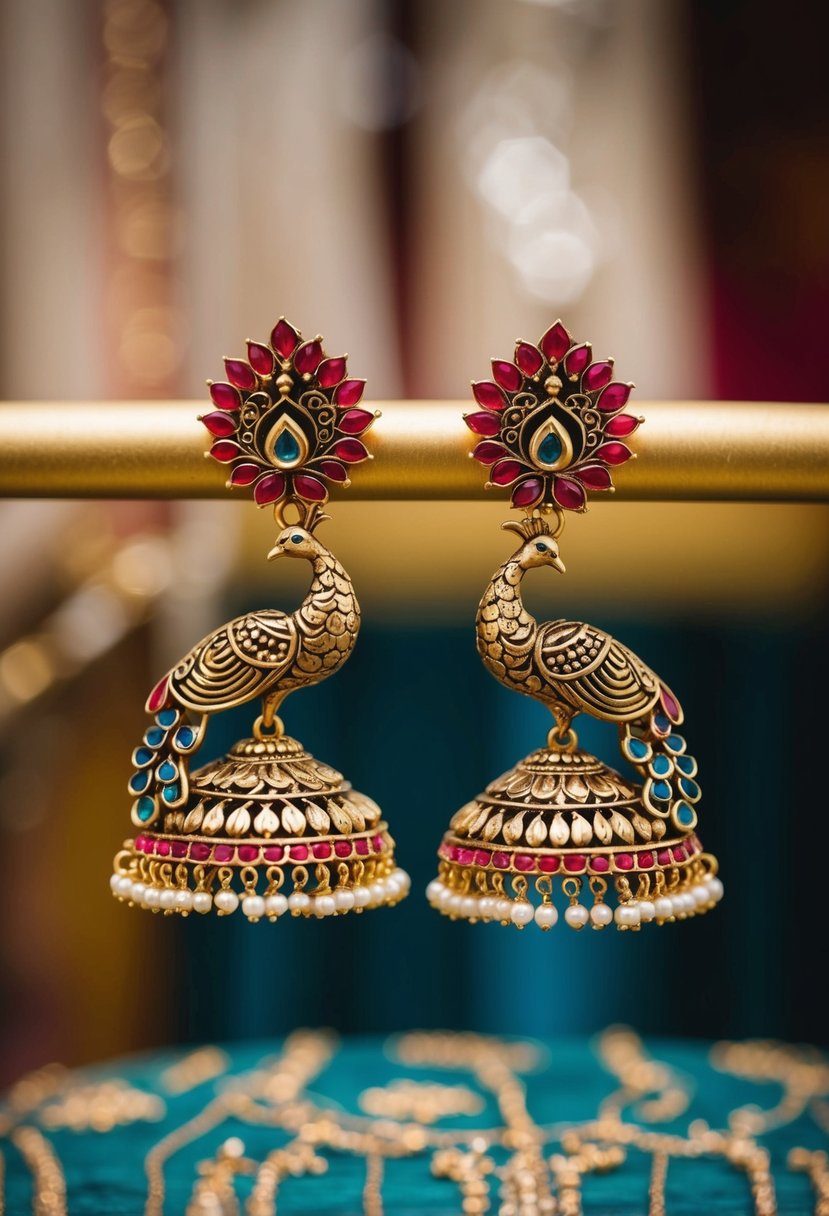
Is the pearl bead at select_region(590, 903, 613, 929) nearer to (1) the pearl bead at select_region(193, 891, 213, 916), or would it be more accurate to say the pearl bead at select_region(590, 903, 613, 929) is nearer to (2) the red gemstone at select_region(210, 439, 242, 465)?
(1) the pearl bead at select_region(193, 891, 213, 916)

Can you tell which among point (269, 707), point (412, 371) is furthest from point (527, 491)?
point (412, 371)

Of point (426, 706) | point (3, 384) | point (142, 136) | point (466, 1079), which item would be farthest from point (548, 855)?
point (142, 136)

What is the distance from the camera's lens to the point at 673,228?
2330 millimetres

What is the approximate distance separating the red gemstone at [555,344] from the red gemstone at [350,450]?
15cm

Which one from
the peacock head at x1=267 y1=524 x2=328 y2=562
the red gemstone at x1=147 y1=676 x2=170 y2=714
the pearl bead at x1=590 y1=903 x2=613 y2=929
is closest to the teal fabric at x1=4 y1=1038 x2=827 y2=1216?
the pearl bead at x1=590 y1=903 x2=613 y2=929

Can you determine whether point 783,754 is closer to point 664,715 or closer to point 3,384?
point 664,715

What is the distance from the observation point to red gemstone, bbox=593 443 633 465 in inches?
36.0

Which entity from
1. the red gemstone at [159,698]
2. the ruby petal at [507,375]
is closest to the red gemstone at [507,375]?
the ruby petal at [507,375]

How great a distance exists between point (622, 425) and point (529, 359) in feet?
0.28

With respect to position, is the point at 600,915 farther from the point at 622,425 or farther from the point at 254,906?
the point at 622,425

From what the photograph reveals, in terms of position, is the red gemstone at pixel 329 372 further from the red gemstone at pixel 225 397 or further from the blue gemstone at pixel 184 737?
the blue gemstone at pixel 184 737

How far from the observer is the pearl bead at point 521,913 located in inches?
34.6

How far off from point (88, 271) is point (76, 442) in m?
1.49

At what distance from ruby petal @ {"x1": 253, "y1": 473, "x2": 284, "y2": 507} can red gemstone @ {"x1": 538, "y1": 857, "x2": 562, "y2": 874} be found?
0.33 metres
